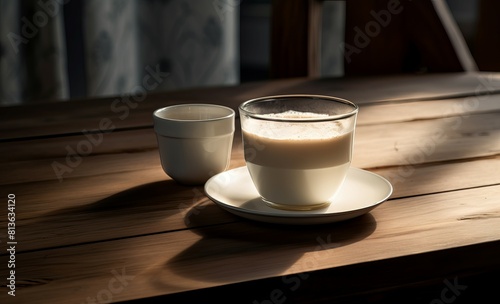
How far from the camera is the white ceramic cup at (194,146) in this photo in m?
0.77

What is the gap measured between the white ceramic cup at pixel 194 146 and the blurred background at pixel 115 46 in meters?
1.01

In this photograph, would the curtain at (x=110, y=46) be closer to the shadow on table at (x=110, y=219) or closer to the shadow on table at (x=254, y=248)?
the shadow on table at (x=110, y=219)

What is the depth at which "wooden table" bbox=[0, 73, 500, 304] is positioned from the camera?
0.55m

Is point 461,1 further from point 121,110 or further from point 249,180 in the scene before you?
point 249,180

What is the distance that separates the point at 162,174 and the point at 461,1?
305 centimetres

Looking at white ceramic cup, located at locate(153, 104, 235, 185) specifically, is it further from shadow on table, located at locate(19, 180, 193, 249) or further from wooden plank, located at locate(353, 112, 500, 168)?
wooden plank, located at locate(353, 112, 500, 168)

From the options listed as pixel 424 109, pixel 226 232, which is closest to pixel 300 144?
pixel 226 232

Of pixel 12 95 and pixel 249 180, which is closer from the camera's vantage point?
pixel 249 180

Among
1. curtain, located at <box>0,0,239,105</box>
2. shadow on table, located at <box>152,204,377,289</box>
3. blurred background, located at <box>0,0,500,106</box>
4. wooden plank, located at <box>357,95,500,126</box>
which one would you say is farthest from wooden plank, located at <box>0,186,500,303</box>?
curtain, located at <box>0,0,239,105</box>

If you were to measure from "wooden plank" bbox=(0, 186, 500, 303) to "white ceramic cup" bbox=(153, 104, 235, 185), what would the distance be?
0.09 m

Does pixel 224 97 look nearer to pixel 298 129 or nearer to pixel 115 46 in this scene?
pixel 298 129

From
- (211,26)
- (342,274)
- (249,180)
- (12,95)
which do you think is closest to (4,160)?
(249,180)

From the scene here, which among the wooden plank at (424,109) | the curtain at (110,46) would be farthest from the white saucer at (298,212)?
the curtain at (110,46)

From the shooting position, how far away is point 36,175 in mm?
830
